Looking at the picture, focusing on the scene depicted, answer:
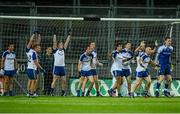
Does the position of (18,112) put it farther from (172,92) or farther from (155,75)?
(155,75)

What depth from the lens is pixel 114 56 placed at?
22.3m

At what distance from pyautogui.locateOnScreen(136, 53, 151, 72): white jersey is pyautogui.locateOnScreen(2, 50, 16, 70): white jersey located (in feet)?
15.0

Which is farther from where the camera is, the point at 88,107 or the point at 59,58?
the point at 59,58

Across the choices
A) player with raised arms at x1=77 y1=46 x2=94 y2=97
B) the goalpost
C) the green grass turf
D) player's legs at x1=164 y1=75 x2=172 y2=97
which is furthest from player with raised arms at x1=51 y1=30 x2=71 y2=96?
the green grass turf

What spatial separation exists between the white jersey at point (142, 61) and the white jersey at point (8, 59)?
458cm

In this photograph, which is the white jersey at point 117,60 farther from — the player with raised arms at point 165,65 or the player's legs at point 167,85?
the player's legs at point 167,85

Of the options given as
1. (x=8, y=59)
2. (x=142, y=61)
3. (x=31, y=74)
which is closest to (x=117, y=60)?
(x=142, y=61)

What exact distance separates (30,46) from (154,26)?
7.12 m

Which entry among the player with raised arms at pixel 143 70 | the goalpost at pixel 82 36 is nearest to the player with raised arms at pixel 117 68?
the player with raised arms at pixel 143 70

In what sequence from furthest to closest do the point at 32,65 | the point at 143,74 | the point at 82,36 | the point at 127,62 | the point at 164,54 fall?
the point at 82,36 < the point at 127,62 < the point at 164,54 < the point at 143,74 < the point at 32,65

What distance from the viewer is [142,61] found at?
2177 cm

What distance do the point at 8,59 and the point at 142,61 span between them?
16.1 feet

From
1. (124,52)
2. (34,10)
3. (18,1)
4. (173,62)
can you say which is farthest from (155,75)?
(18,1)

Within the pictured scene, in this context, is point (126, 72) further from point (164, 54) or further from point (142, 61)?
point (164, 54)
